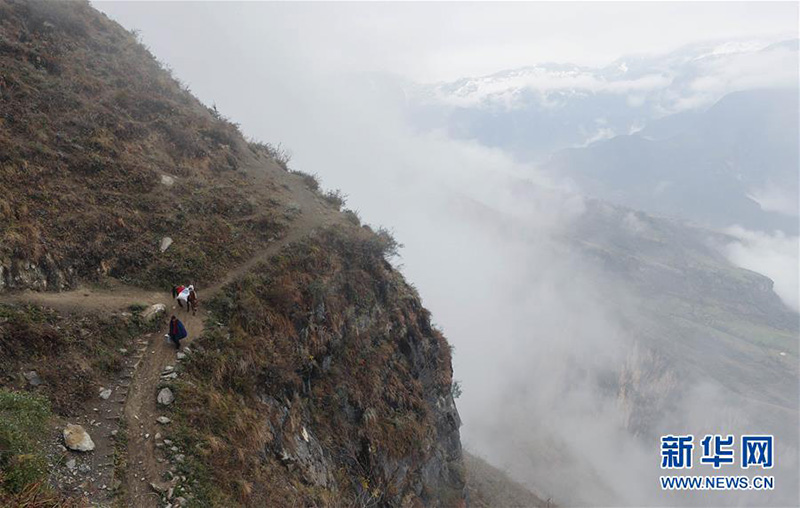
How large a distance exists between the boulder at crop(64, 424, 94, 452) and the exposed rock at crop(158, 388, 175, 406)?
230 centimetres

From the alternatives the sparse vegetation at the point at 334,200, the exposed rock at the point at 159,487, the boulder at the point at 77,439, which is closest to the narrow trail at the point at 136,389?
the exposed rock at the point at 159,487

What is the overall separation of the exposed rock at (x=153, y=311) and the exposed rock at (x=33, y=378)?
14.3 ft

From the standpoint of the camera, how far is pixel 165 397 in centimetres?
1422

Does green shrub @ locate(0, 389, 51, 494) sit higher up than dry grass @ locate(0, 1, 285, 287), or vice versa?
dry grass @ locate(0, 1, 285, 287)

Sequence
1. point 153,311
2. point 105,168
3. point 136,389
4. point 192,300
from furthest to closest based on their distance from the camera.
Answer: point 105,168, point 192,300, point 153,311, point 136,389

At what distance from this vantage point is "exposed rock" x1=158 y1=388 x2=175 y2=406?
14.1 metres

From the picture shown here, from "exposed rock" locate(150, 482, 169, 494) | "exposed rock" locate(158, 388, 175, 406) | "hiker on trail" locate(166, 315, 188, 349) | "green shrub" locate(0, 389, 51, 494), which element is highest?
"hiker on trail" locate(166, 315, 188, 349)

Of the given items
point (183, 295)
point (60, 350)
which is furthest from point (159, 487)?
point (183, 295)

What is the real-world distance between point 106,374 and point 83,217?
9.25m

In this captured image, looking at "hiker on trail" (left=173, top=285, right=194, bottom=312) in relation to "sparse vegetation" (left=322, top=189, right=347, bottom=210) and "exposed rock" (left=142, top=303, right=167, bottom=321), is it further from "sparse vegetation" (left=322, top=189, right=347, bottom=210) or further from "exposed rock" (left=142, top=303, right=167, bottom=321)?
"sparse vegetation" (left=322, top=189, right=347, bottom=210)

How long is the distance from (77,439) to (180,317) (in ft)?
22.4

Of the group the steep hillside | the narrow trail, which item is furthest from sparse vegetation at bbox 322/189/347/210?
the narrow trail

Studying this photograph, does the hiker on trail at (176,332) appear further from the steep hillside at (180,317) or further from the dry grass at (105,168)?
the dry grass at (105,168)

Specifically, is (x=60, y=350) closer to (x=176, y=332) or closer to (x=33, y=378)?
(x=33, y=378)
